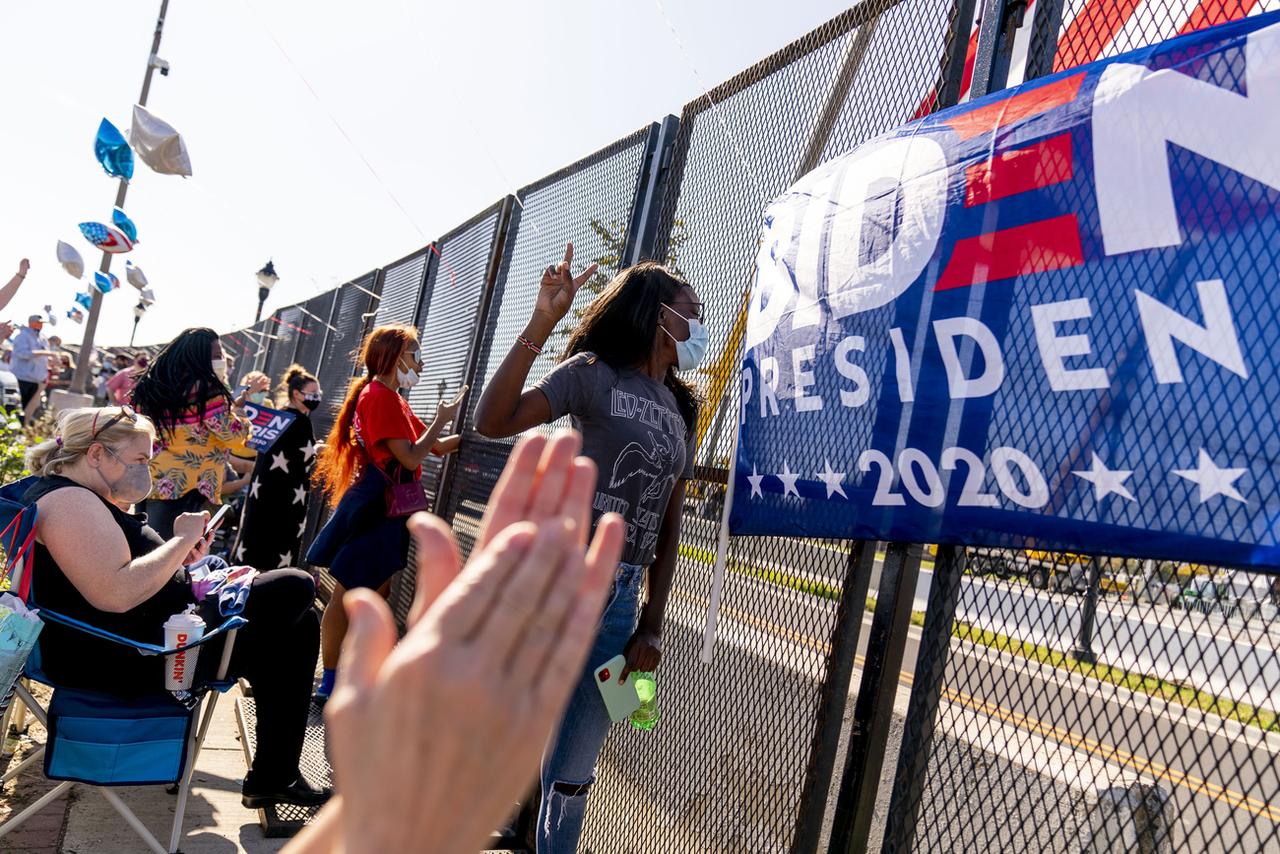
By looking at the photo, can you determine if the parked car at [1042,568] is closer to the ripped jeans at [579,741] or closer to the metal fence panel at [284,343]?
the ripped jeans at [579,741]

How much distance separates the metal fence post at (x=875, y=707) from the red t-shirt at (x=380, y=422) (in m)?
2.98

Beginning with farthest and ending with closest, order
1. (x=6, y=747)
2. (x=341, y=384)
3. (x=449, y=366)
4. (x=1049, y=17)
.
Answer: (x=341, y=384) < (x=449, y=366) < (x=6, y=747) < (x=1049, y=17)

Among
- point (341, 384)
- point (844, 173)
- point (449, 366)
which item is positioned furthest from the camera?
point (341, 384)

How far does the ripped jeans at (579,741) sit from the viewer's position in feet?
9.07

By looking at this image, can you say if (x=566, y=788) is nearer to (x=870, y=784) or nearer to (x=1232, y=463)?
(x=870, y=784)

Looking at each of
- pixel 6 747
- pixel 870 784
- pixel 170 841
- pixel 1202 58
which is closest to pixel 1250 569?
pixel 1202 58

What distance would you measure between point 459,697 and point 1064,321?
157cm

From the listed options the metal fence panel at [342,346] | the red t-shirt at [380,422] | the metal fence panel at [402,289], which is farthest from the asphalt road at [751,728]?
the metal fence panel at [342,346]

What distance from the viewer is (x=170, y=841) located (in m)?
3.46

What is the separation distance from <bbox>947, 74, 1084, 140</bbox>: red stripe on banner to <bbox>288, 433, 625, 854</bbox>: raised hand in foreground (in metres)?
1.66

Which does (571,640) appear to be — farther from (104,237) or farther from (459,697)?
(104,237)

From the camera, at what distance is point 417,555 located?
416 centimetres

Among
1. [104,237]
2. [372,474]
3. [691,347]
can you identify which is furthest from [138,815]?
[104,237]

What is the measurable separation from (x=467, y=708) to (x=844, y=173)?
85.6 inches
